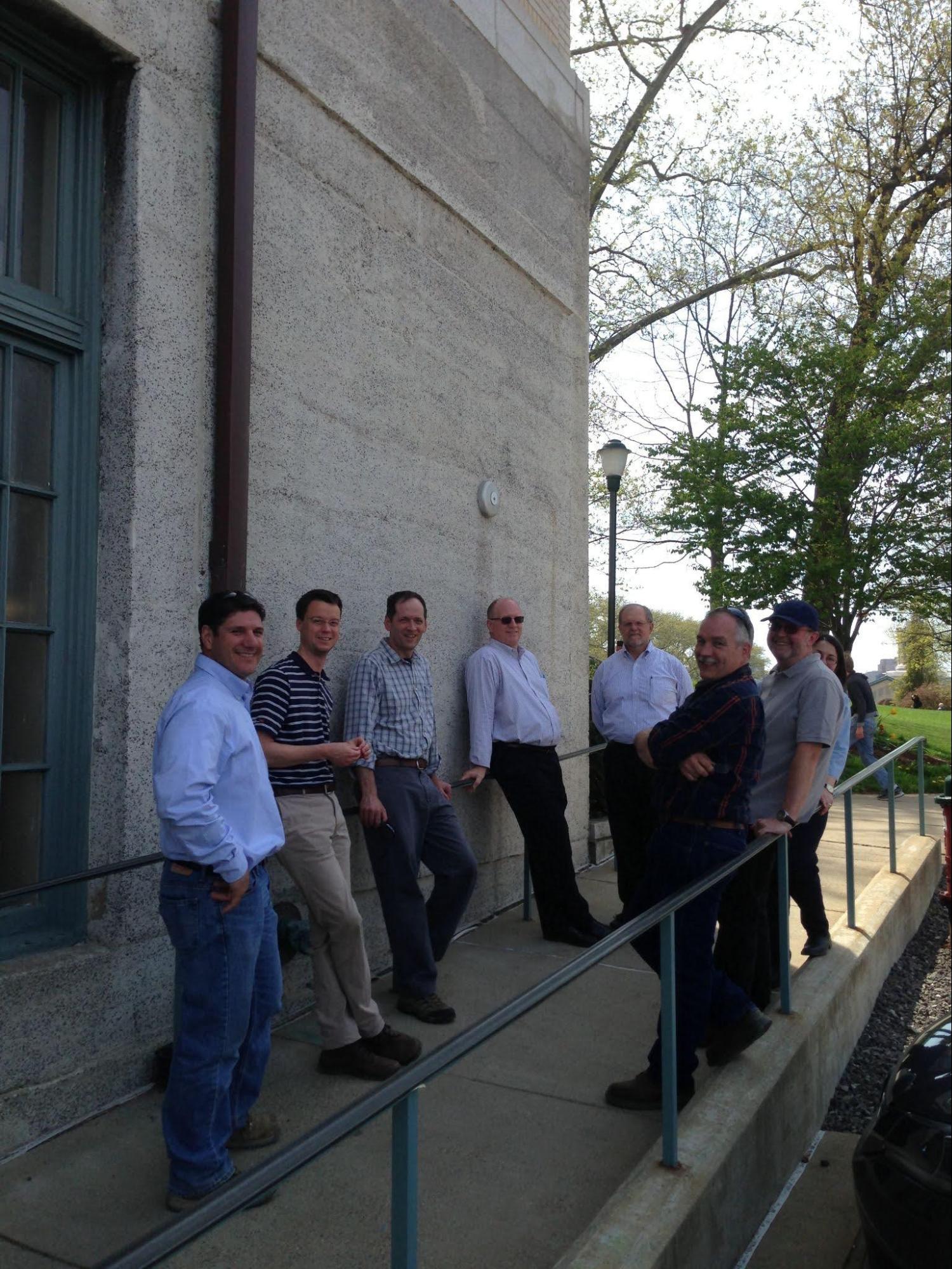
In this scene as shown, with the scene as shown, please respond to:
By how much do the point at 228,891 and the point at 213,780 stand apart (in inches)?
12.2

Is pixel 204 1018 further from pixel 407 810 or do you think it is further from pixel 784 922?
pixel 784 922

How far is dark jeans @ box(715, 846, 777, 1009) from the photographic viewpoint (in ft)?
13.5

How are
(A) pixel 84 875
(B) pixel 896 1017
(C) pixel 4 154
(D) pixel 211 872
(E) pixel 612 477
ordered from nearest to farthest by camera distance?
(D) pixel 211 872
(A) pixel 84 875
(C) pixel 4 154
(B) pixel 896 1017
(E) pixel 612 477

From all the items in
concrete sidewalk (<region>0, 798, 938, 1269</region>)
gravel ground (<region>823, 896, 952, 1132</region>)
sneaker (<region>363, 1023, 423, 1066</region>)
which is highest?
sneaker (<region>363, 1023, 423, 1066</region>)

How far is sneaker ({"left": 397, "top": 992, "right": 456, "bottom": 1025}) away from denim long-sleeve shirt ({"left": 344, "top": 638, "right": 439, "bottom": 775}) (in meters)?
0.97

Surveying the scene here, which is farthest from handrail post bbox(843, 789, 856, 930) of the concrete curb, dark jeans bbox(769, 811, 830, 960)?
dark jeans bbox(769, 811, 830, 960)

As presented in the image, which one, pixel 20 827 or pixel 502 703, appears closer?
pixel 20 827

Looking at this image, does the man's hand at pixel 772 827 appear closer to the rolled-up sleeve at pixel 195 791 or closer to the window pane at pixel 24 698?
the rolled-up sleeve at pixel 195 791

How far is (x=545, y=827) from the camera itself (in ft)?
18.4

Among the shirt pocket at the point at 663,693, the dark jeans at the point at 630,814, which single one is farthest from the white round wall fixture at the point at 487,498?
the dark jeans at the point at 630,814

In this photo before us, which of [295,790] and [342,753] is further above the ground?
[342,753]

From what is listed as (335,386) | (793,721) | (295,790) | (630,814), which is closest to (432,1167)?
(295,790)

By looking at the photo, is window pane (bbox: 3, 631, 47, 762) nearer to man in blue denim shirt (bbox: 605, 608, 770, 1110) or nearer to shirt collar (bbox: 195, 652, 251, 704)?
shirt collar (bbox: 195, 652, 251, 704)

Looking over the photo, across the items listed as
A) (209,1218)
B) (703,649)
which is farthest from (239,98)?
(209,1218)
